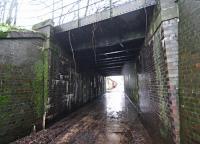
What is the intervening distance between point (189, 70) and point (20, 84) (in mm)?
4809

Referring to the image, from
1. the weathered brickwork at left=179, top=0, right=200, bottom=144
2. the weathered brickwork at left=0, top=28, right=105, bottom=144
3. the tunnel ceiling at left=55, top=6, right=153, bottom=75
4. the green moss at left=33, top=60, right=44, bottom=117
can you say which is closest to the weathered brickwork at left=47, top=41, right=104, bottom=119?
the weathered brickwork at left=0, top=28, right=105, bottom=144

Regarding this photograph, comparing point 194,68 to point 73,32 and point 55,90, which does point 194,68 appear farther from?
point 55,90

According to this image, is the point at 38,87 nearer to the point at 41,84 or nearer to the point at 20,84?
the point at 41,84

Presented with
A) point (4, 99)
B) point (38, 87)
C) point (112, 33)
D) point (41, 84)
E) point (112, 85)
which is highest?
point (112, 33)

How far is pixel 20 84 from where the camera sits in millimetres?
4875

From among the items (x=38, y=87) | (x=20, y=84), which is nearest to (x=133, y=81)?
(x=38, y=87)

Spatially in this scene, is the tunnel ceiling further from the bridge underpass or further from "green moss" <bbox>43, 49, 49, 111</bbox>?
"green moss" <bbox>43, 49, 49, 111</bbox>

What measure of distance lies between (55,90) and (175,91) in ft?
16.6

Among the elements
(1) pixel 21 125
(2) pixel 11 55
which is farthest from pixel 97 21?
(1) pixel 21 125

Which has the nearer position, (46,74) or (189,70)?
(189,70)

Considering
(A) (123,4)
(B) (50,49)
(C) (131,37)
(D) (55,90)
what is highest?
(A) (123,4)

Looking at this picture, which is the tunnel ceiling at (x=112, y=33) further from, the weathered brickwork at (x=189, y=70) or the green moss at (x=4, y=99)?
the green moss at (x=4, y=99)

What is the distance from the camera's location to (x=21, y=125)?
15.7 ft

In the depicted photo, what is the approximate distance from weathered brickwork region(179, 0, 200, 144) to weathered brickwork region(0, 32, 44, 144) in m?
4.58
